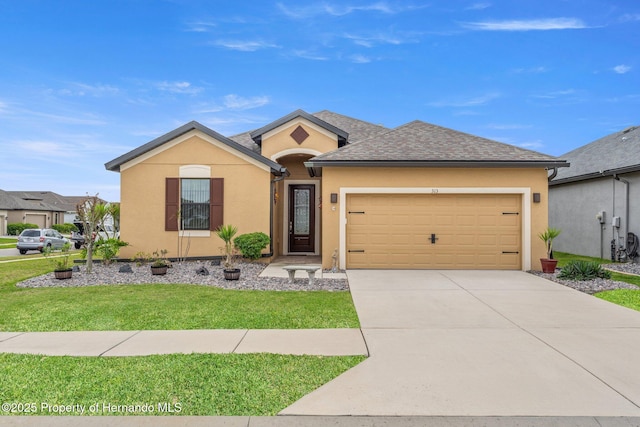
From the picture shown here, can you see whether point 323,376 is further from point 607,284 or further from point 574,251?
point 574,251

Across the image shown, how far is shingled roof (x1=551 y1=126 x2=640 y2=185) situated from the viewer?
540 inches

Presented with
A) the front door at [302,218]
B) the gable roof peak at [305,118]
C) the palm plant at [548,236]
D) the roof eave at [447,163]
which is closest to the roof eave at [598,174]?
the roof eave at [447,163]

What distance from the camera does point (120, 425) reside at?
9.30ft

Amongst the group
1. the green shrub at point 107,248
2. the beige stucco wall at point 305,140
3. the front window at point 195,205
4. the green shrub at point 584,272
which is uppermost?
the beige stucco wall at point 305,140

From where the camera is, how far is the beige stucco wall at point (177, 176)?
40.5 feet

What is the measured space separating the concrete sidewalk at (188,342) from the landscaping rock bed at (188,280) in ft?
10.6

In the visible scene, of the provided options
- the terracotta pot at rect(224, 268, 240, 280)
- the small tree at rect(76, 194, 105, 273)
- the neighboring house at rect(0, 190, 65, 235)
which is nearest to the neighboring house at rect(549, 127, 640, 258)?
the terracotta pot at rect(224, 268, 240, 280)

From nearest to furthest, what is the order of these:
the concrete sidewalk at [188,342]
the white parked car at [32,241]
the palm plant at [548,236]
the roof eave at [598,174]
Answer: the concrete sidewalk at [188,342], the palm plant at [548,236], the roof eave at [598,174], the white parked car at [32,241]

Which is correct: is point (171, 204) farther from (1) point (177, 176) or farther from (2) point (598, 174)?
(2) point (598, 174)

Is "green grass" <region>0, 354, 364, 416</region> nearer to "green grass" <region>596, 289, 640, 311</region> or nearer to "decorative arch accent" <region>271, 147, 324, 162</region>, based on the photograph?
"green grass" <region>596, 289, 640, 311</region>

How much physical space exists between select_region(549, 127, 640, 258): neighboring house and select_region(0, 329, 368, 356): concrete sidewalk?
549 inches

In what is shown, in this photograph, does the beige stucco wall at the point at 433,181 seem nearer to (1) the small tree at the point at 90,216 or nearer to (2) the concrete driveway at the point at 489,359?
(2) the concrete driveway at the point at 489,359

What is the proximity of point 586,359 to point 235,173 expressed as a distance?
422 inches

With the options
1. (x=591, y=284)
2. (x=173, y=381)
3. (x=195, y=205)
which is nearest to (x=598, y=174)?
(x=591, y=284)
